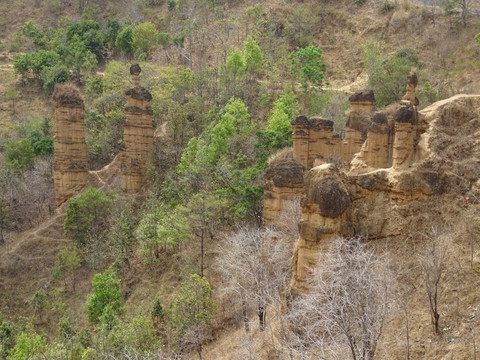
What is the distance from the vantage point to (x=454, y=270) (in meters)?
14.5

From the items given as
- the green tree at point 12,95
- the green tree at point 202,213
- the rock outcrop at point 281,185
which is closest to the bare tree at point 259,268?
the rock outcrop at point 281,185

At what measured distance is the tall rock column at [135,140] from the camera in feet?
120

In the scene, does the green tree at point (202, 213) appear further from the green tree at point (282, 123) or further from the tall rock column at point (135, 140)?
the tall rock column at point (135, 140)

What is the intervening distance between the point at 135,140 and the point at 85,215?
6609mm

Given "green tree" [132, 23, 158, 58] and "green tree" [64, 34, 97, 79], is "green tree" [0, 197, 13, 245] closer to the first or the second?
"green tree" [64, 34, 97, 79]

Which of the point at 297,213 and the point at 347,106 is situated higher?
the point at 347,106

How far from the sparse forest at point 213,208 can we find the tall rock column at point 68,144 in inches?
53.6

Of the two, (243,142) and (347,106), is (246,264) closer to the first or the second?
(243,142)

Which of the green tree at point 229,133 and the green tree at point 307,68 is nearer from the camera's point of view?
the green tree at point 229,133

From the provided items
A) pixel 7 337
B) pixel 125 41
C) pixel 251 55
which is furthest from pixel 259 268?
pixel 125 41

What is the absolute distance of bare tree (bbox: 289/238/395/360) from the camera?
11.8 meters

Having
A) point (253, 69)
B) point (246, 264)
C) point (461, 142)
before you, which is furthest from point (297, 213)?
point (253, 69)

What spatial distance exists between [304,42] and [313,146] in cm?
3194

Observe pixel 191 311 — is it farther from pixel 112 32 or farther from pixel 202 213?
pixel 112 32
